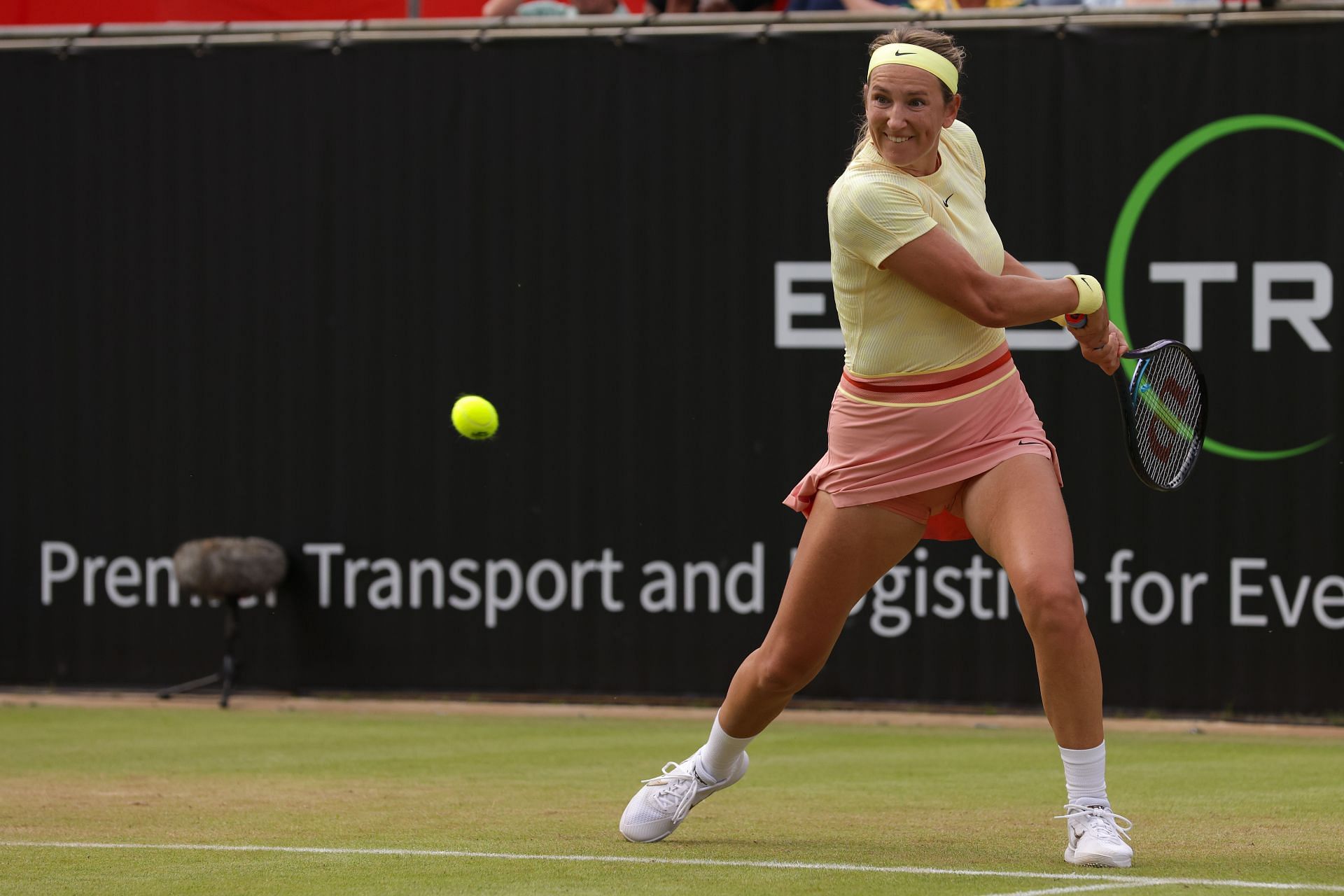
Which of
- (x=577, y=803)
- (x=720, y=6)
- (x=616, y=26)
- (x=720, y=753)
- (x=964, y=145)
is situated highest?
(x=720, y=6)

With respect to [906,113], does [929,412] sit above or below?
below

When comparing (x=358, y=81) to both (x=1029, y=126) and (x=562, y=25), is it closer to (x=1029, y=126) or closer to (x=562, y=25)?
(x=562, y=25)

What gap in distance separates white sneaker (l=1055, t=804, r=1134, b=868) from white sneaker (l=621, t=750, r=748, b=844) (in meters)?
0.82

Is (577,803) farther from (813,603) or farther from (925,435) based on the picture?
(925,435)

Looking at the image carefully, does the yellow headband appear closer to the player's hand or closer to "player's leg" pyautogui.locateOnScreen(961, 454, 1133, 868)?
the player's hand

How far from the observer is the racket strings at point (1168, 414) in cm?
427

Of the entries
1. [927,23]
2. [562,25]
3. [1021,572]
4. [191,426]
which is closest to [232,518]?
[191,426]

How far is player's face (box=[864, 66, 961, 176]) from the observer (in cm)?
397

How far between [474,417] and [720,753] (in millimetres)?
2962

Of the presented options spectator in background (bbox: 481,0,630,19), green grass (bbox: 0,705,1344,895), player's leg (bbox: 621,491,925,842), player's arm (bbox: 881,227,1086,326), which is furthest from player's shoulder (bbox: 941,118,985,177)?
spectator in background (bbox: 481,0,630,19)

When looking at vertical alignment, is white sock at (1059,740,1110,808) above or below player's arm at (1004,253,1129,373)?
below

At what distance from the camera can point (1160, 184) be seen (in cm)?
735

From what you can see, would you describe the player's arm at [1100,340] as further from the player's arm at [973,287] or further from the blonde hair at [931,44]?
the blonde hair at [931,44]

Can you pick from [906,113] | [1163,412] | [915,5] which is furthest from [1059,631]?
[915,5]
